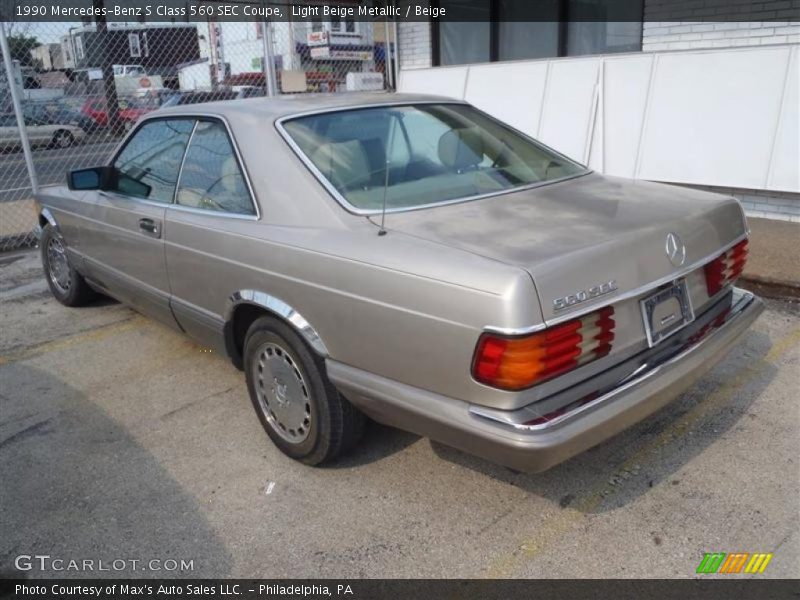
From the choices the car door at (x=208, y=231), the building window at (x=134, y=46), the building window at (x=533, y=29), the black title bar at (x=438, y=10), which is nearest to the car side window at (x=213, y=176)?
the car door at (x=208, y=231)

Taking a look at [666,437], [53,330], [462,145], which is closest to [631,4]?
[462,145]

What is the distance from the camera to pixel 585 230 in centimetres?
266

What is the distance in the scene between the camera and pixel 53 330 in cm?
527

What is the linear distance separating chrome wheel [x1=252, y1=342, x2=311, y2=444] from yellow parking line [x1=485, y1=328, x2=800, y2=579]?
3.50 feet

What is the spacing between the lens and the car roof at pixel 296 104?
3457 millimetres

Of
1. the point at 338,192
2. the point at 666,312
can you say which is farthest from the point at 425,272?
the point at 666,312

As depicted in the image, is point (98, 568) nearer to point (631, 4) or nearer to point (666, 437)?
point (666, 437)

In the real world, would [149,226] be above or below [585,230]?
below

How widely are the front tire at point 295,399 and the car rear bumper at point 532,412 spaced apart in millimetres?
176

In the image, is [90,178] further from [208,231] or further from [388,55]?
[388,55]

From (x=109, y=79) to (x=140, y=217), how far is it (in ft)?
26.8

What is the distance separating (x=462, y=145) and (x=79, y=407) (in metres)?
2.63

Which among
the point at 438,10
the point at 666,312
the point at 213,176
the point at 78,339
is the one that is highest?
the point at 438,10

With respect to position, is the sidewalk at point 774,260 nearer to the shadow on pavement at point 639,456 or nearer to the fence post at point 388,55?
the shadow on pavement at point 639,456
